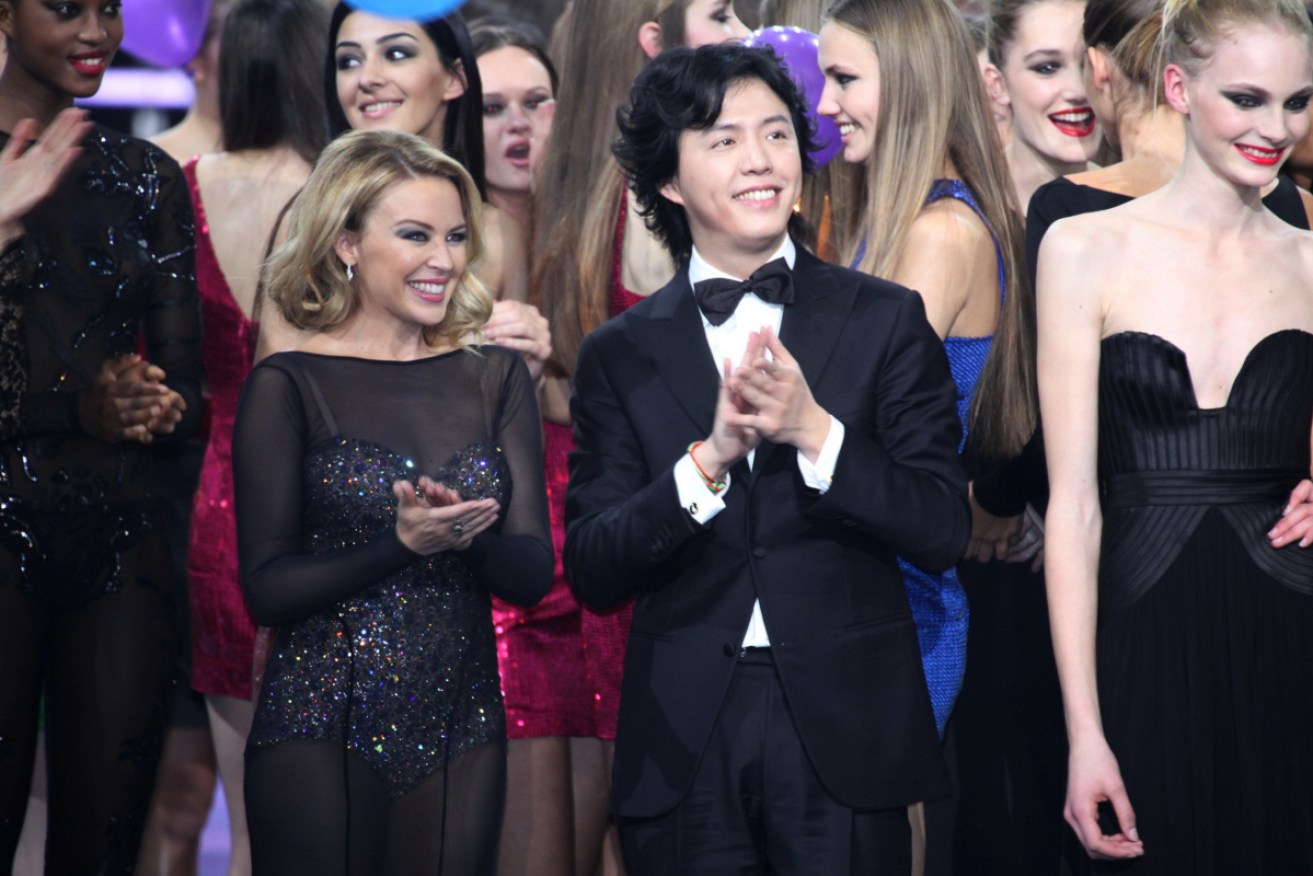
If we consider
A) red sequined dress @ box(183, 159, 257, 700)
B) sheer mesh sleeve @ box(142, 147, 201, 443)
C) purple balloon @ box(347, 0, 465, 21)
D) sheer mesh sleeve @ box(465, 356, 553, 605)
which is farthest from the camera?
purple balloon @ box(347, 0, 465, 21)

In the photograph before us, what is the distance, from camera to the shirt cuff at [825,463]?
2.70 m

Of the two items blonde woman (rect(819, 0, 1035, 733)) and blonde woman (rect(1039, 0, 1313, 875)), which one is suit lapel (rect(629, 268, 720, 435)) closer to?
blonde woman (rect(1039, 0, 1313, 875))

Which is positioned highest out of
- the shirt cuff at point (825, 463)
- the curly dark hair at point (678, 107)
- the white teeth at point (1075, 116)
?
the white teeth at point (1075, 116)

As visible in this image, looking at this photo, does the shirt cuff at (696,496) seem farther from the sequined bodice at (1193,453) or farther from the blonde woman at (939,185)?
the blonde woman at (939,185)

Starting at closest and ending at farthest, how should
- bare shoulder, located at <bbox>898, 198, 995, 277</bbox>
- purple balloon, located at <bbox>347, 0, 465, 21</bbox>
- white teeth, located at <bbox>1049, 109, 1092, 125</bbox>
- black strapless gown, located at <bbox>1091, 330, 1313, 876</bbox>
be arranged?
black strapless gown, located at <bbox>1091, 330, 1313, 876</bbox>, bare shoulder, located at <bbox>898, 198, 995, 277</bbox>, purple balloon, located at <bbox>347, 0, 465, 21</bbox>, white teeth, located at <bbox>1049, 109, 1092, 125</bbox>

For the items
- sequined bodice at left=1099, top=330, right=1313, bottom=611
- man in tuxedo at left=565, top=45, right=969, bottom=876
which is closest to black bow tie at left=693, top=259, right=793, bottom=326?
man in tuxedo at left=565, top=45, right=969, bottom=876

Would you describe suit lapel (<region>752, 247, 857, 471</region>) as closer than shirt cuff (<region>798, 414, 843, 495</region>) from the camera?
No

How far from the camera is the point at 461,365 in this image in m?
3.39

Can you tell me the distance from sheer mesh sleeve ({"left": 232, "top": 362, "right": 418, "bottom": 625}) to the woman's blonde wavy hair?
0.74 ft

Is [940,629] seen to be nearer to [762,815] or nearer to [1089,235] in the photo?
[762,815]

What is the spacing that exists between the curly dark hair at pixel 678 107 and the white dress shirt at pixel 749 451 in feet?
0.52

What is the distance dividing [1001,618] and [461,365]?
1554mm

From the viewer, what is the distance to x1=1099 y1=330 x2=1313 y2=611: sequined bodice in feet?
9.43

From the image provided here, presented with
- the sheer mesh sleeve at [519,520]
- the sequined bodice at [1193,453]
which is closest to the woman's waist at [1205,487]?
the sequined bodice at [1193,453]
